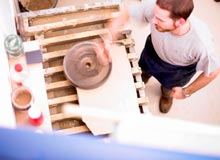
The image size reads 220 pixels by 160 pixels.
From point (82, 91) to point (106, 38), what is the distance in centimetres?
42

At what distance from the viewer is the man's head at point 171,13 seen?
2.03m

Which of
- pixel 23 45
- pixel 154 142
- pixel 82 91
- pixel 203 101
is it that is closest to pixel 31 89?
pixel 23 45

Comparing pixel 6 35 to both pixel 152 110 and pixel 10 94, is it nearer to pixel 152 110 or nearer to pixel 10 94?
pixel 10 94

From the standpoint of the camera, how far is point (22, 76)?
2.07 meters

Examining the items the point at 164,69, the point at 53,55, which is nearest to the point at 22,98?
the point at 53,55

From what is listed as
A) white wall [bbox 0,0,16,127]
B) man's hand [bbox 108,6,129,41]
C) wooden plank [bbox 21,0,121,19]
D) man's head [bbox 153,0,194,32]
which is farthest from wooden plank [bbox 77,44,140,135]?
white wall [bbox 0,0,16,127]

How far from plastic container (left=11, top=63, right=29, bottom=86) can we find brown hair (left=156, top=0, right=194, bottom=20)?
0.85 m

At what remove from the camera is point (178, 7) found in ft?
6.66

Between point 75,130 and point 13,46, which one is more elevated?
point 13,46

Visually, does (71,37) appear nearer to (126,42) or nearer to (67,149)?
(126,42)

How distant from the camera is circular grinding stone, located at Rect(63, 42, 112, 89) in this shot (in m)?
2.44

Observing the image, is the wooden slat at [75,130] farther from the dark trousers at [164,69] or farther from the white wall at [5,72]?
the dark trousers at [164,69]

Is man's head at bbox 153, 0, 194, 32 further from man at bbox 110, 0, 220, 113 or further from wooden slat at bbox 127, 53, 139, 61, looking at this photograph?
wooden slat at bbox 127, 53, 139, 61

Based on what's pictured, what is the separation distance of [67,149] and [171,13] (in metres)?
1.43
